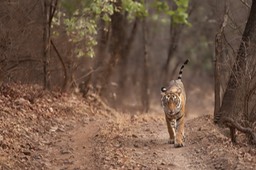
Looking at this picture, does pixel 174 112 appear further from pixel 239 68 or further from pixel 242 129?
pixel 239 68

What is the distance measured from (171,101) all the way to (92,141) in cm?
200

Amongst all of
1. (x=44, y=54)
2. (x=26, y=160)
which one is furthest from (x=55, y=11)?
(x=26, y=160)

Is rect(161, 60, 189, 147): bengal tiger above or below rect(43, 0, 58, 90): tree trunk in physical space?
below

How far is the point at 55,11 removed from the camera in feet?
53.5

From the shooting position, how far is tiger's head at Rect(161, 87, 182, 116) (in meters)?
12.2

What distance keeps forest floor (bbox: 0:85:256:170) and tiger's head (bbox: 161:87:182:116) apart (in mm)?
781

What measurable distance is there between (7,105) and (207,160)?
5.19 metres

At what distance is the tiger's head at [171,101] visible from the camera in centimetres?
1215

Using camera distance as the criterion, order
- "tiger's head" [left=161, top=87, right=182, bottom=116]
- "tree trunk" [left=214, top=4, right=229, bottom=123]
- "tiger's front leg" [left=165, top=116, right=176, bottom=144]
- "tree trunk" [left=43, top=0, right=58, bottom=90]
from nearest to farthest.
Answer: "tiger's head" [left=161, top=87, right=182, bottom=116] < "tiger's front leg" [left=165, top=116, right=176, bottom=144] < "tree trunk" [left=214, top=4, right=229, bottom=123] < "tree trunk" [left=43, top=0, right=58, bottom=90]

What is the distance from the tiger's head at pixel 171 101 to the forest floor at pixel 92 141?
30.8 inches

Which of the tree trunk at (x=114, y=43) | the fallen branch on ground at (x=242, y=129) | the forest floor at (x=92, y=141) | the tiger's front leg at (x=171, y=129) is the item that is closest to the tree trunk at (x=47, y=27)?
the forest floor at (x=92, y=141)

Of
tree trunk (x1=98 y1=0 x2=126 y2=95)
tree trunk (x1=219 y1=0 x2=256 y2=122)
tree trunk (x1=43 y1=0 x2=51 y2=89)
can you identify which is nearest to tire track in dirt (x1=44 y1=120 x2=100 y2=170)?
tree trunk (x1=43 y1=0 x2=51 y2=89)

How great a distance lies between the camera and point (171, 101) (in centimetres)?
1218

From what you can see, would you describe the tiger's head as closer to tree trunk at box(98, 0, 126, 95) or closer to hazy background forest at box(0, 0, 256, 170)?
hazy background forest at box(0, 0, 256, 170)
